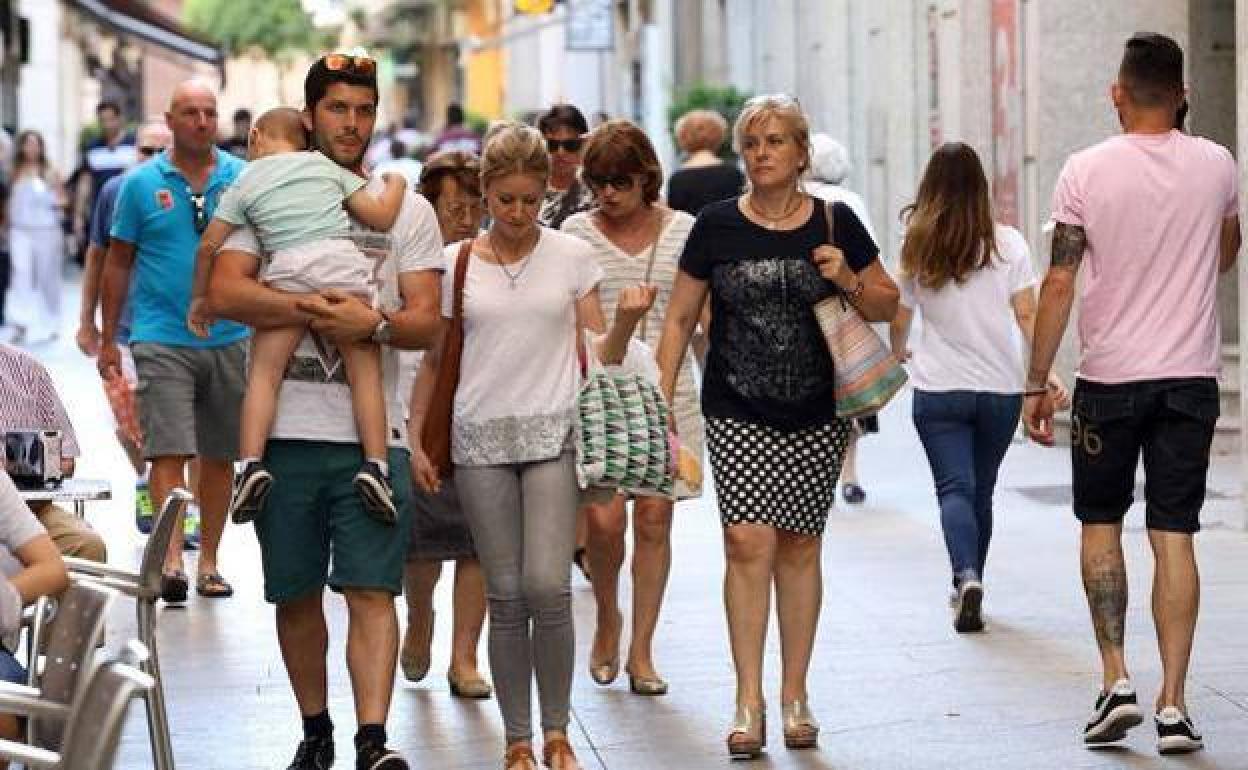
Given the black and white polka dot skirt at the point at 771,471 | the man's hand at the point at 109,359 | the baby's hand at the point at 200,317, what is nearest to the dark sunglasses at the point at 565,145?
the man's hand at the point at 109,359

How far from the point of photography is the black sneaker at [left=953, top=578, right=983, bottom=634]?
1097cm

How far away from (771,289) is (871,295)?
284mm

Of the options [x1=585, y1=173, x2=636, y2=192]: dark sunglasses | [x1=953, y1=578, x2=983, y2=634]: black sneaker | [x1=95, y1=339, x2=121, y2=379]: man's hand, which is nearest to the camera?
[x1=585, y1=173, x2=636, y2=192]: dark sunglasses

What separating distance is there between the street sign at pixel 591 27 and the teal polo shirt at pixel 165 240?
33.6 meters

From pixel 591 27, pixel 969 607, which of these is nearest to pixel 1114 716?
pixel 969 607

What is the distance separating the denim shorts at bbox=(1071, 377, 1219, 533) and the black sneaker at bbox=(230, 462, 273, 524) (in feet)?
7.73

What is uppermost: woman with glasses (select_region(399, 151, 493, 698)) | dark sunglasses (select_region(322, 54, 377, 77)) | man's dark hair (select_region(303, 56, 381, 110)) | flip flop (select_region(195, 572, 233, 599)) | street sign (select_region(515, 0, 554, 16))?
street sign (select_region(515, 0, 554, 16))

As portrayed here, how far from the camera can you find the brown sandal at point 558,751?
27.3ft

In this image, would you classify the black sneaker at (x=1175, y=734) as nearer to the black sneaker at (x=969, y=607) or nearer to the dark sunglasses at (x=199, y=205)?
the black sneaker at (x=969, y=607)

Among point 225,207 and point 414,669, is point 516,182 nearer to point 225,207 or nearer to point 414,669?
point 225,207

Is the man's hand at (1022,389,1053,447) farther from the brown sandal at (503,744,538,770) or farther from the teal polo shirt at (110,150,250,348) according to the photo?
the teal polo shirt at (110,150,250,348)

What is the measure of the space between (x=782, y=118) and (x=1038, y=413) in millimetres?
1123

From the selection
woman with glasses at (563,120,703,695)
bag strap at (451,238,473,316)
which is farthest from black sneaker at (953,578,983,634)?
bag strap at (451,238,473,316)

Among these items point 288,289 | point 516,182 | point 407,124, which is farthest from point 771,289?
point 407,124
